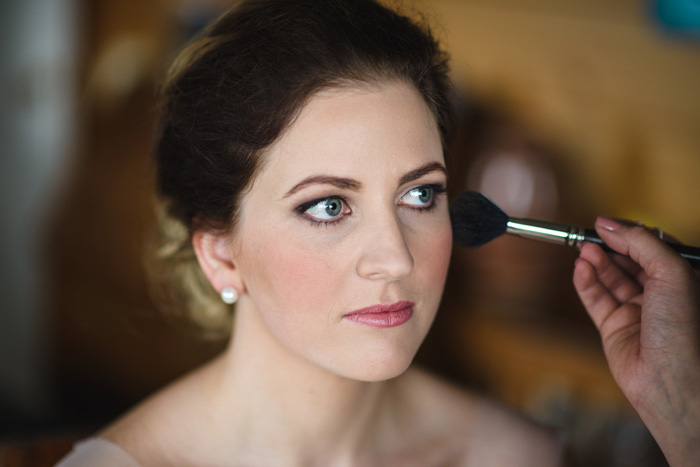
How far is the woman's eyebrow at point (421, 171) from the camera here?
949mm

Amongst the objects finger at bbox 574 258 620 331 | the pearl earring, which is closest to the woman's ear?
the pearl earring

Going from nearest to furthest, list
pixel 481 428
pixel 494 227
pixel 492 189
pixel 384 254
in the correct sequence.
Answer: pixel 384 254 → pixel 494 227 → pixel 481 428 → pixel 492 189

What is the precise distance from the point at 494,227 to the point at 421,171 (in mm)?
142

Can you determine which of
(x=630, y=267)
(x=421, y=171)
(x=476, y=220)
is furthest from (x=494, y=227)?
(x=630, y=267)

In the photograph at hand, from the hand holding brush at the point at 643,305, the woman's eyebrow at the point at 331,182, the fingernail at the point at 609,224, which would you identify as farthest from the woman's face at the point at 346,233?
the fingernail at the point at 609,224

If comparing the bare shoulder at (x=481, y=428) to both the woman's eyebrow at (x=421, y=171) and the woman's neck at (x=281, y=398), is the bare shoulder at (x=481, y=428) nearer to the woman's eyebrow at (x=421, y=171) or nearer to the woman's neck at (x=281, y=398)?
the woman's neck at (x=281, y=398)

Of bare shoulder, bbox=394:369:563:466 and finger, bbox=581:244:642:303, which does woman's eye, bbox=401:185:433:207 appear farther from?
bare shoulder, bbox=394:369:563:466

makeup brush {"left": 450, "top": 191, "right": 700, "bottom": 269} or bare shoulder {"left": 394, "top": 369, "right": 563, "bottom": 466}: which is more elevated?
makeup brush {"left": 450, "top": 191, "right": 700, "bottom": 269}

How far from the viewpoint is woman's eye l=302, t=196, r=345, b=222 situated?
937mm

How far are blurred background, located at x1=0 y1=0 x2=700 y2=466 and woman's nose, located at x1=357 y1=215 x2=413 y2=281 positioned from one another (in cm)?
54

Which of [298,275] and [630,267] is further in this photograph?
[630,267]

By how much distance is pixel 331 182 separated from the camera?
912mm

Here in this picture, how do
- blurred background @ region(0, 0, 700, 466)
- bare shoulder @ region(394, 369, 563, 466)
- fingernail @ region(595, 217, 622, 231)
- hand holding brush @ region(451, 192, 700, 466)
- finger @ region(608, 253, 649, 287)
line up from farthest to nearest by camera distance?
1. blurred background @ region(0, 0, 700, 466)
2. bare shoulder @ region(394, 369, 563, 466)
3. finger @ region(608, 253, 649, 287)
4. fingernail @ region(595, 217, 622, 231)
5. hand holding brush @ region(451, 192, 700, 466)

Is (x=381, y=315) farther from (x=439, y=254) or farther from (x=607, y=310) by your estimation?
(x=607, y=310)
